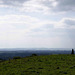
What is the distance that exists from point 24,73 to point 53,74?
4661mm

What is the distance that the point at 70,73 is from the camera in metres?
22.2

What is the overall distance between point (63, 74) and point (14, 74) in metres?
7.46

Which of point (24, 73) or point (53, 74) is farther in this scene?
point (24, 73)

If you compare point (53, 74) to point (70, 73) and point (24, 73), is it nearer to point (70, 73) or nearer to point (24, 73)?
point (70, 73)

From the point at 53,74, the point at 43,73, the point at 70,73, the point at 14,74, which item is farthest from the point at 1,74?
the point at 70,73

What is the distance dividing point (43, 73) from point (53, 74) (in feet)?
5.51

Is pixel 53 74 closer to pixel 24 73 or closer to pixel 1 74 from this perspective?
pixel 24 73

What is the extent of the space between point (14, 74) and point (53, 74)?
6.06m

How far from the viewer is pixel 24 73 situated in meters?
23.5

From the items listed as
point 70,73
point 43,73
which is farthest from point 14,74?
point 70,73

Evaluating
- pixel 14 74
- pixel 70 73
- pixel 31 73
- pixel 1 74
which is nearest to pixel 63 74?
pixel 70 73

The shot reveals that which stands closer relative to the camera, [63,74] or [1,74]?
[63,74]

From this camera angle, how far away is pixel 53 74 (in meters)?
21.8

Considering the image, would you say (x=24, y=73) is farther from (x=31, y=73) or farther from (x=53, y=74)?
(x=53, y=74)
